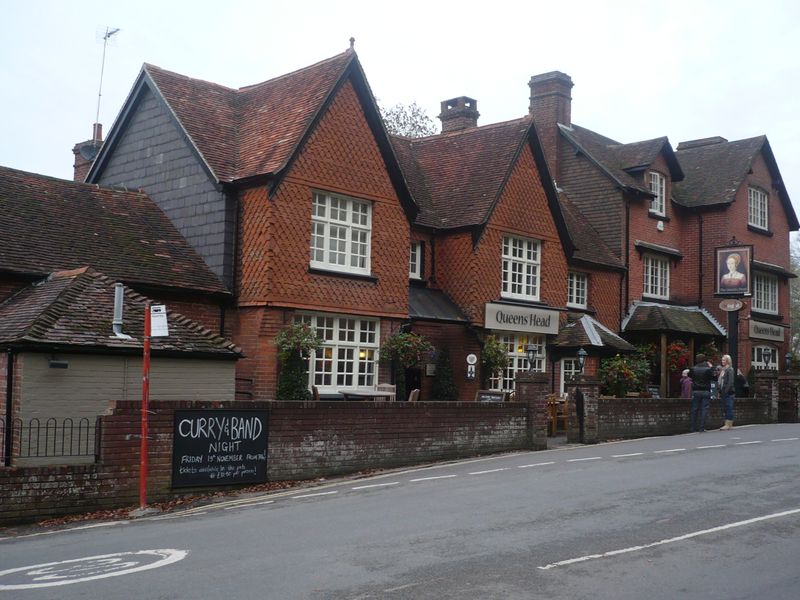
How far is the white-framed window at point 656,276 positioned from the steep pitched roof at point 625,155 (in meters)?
2.86

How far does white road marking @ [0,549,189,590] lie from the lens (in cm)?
855

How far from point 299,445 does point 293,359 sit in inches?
174

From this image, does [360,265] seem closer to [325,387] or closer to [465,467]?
[325,387]

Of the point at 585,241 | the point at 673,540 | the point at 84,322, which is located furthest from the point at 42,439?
the point at 585,241

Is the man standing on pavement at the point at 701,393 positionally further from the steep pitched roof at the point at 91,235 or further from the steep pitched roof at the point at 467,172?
the steep pitched roof at the point at 91,235

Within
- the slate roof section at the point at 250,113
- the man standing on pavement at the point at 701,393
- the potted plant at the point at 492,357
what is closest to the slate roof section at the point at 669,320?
the man standing on pavement at the point at 701,393

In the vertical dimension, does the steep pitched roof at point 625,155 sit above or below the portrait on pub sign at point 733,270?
above

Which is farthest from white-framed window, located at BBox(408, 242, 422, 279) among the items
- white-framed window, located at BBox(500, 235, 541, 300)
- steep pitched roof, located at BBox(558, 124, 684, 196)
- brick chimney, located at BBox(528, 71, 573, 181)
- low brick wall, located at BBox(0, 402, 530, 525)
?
brick chimney, located at BBox(528, 71, 573, 181)

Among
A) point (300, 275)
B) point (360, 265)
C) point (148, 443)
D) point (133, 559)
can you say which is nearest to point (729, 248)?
point (360, 265)

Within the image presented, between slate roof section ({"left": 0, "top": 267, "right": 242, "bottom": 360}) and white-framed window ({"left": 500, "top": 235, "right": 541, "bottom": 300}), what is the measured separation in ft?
38.3

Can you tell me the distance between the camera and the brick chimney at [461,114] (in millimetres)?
33719

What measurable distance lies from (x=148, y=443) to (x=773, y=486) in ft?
31.3

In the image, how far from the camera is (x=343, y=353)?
2231 cm

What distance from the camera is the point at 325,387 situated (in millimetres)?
21719
